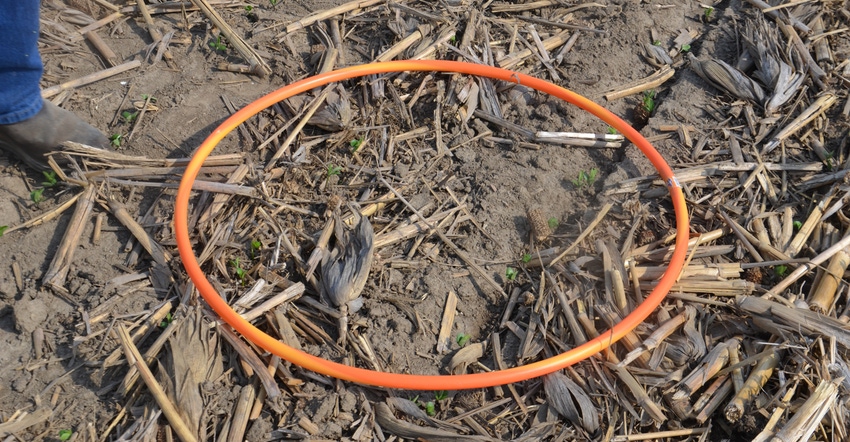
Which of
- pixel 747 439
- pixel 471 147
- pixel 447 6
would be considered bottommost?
pixel 747 439

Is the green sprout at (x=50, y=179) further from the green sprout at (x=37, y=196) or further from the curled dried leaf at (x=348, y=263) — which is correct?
the curled dried leaf at (x=348, y=263)

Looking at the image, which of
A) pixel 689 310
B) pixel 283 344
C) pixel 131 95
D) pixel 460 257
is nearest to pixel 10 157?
pixel 131 95

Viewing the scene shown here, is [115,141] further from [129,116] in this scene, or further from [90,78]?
[90,78]

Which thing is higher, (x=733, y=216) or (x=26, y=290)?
(x=733, y=216)

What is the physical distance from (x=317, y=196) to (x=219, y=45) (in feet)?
3.78

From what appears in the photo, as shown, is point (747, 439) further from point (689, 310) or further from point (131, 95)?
point (131, 95)

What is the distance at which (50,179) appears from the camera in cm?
346

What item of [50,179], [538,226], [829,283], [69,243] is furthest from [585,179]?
[50,179]

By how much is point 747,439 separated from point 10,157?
3536mm

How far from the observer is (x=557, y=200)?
12.0 feet

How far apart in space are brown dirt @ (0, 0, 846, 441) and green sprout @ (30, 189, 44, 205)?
0.03 metres

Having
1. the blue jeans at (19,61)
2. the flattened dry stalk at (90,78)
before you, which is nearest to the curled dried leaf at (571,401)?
the blue jeans at (19,61)

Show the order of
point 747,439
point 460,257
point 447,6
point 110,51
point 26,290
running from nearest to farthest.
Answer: point 747,439 < point 26,290 < point 460,257 < point 110,51 < point 447,6

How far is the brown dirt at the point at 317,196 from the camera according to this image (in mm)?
2924
